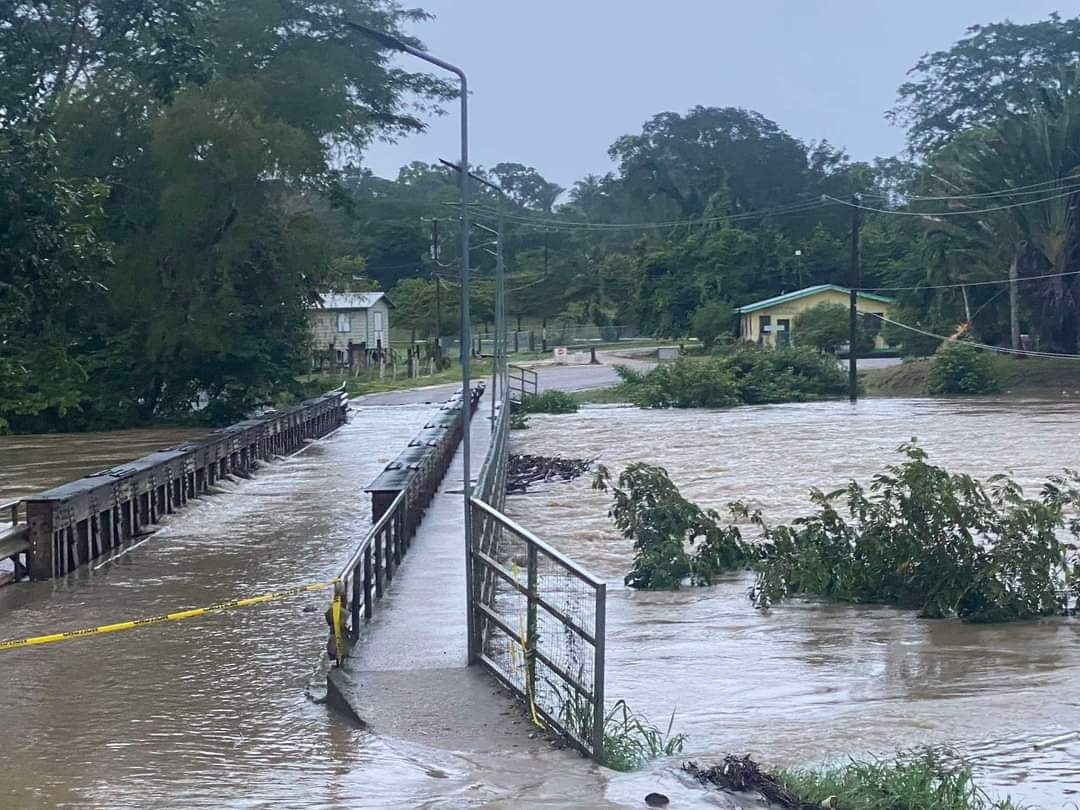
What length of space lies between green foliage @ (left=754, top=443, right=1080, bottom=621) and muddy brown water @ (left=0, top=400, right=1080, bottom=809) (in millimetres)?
370

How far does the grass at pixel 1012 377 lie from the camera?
59938 millimetres

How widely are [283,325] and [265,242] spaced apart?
10.5 ft

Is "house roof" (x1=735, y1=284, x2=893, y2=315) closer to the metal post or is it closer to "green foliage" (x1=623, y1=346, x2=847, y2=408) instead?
"green foliage" (x1=623, y1=346, x2=847, y2=408)

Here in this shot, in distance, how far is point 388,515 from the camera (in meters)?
12.8

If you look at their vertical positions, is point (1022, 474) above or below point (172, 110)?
below

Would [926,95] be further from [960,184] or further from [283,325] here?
[283,325]

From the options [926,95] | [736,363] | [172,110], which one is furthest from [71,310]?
[926,95]

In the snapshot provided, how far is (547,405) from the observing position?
54.0 metres

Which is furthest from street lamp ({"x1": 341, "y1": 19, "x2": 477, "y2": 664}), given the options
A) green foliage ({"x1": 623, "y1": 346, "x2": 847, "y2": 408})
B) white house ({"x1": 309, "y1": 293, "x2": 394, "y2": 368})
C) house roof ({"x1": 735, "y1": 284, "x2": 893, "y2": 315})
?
house roof ({"x1": 735, "y1": 284, "x2": 893, "y2": 315})

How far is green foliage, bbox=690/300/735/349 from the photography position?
281 feet

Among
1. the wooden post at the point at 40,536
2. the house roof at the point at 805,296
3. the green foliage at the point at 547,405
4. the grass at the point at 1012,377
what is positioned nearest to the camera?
the wooden post at the point at 40,536

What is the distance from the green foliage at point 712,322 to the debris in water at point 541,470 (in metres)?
51.4

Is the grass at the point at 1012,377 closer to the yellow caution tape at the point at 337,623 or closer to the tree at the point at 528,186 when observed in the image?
the yellow caution tape at the point at 337,623

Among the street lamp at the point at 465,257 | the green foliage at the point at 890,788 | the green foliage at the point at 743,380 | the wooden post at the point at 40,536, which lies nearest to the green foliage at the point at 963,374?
the green foliage at the point at 743,380
